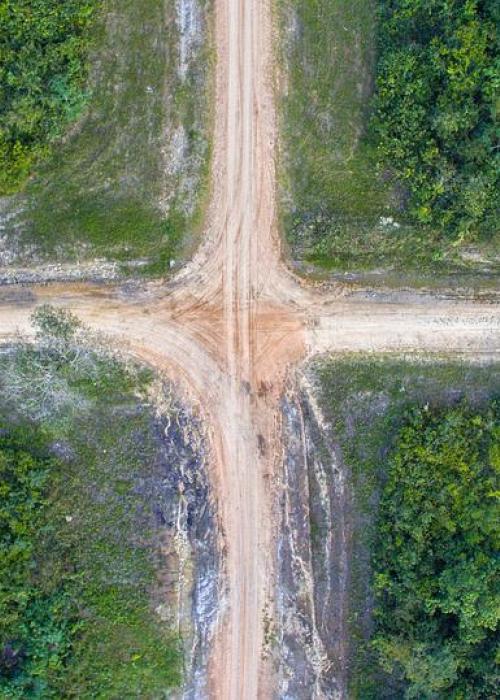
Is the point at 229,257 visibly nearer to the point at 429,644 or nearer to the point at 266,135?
the point at 266,135

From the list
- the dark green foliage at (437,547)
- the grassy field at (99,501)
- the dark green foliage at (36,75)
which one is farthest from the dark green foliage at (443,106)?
the grassy field at (99,501)

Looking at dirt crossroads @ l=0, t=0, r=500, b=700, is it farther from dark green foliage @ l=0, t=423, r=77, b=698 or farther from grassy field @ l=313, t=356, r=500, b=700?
dark green foliage @ l=0, t=423, r=77, b=698

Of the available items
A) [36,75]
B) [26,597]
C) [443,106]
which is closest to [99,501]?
[26,597]

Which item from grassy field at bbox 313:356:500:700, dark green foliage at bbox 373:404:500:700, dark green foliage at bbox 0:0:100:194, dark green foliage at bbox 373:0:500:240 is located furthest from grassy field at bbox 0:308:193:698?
dark green foliage at bbox 373:0:500:240

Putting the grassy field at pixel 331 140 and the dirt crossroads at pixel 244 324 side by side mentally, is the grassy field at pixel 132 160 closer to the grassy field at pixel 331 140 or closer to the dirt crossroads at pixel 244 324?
the dirt crossroads at pixel 244 324

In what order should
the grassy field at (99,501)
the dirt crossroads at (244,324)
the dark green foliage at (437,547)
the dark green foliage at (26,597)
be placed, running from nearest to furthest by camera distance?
the dark green foliage at (437,547) → the dark green foliage at (26,597) → the grassy field at (99,501) → the dirt crossroads at (244,324)

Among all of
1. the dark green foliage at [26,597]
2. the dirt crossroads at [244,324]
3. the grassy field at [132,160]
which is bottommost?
the dark green foliage at [26,597]
